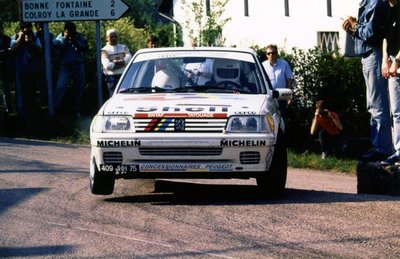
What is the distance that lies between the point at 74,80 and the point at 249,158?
12647mm

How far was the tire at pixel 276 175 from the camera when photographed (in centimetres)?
1245

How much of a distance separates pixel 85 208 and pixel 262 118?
6.10ft

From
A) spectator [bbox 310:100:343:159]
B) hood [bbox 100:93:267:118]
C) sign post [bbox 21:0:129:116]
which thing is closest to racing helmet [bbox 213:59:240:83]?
hood [bbox 100:93:267:118]

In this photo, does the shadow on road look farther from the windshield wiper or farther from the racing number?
the windshield wiper

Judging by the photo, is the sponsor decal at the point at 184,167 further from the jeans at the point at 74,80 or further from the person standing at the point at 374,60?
the jeans at the point at 74,80

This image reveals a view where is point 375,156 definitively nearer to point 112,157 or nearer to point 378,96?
point 378,96

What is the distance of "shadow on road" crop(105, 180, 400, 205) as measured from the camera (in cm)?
1227

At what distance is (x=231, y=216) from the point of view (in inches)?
442

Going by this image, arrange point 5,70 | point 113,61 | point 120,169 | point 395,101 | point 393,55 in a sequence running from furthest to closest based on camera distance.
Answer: point 5,70 < point 113,61 < point 395,101 < point 393,55 < point 120,169

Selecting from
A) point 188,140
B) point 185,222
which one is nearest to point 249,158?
point 188,140

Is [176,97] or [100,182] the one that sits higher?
[176,97]

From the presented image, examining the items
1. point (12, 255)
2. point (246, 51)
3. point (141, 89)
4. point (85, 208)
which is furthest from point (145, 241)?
point (246, 51)

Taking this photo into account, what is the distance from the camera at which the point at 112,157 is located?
12.3m

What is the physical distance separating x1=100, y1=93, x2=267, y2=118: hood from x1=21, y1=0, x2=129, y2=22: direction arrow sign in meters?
10.7
